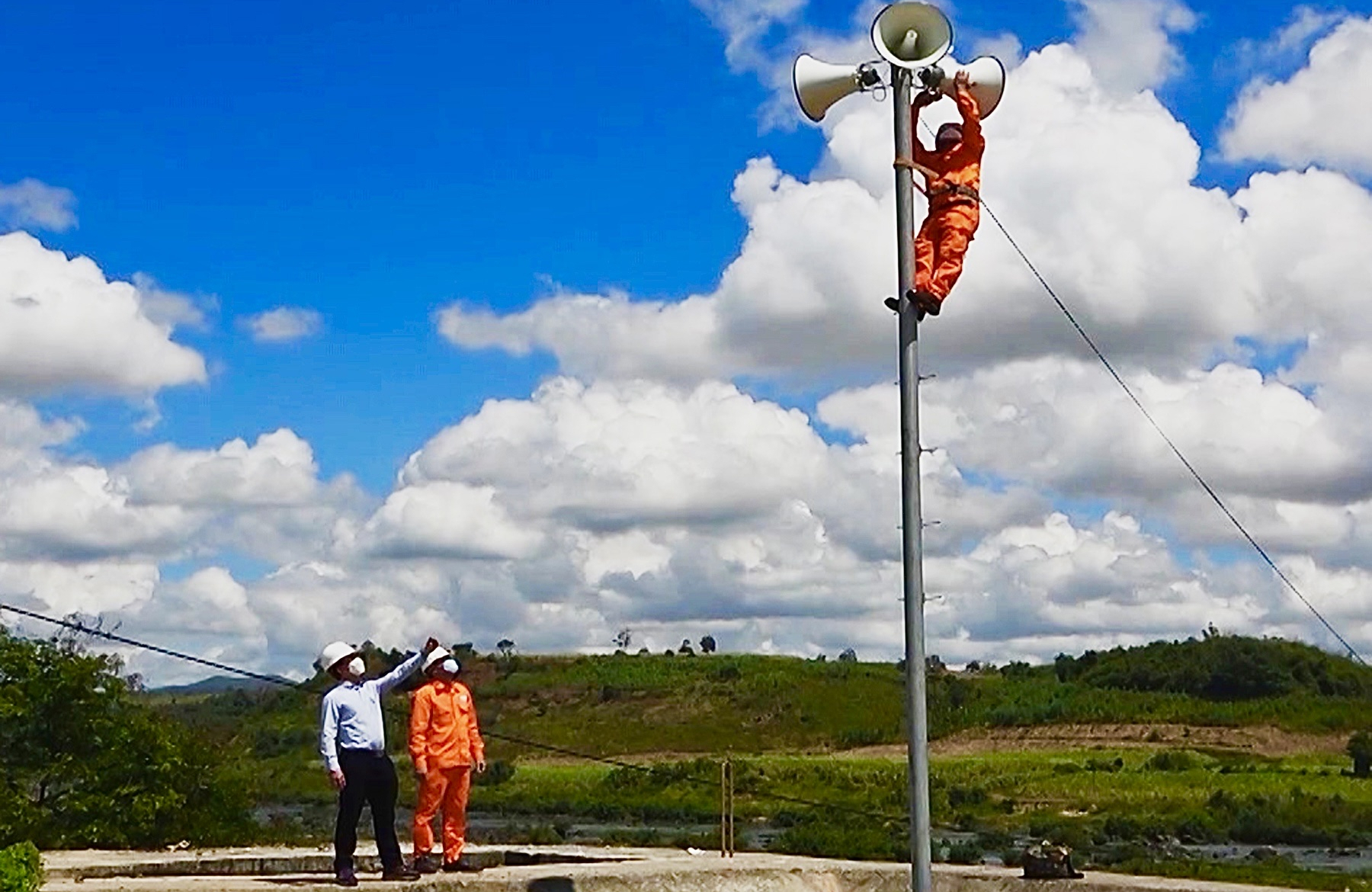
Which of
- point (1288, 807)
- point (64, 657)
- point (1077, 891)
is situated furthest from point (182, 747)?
point (1288, 807)

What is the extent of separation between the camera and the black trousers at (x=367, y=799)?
35.2 feet

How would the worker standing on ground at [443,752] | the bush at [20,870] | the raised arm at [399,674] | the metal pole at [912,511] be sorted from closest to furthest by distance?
the metal pole at [912,511]
the bush at [20,870]
the raised arm at [399,674]
the worker standing on ground at [443,752]

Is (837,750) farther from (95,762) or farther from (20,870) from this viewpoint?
(20,870)

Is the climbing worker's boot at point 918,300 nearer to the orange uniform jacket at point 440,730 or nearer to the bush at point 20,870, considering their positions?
the orange uniform jacket at point 440,730

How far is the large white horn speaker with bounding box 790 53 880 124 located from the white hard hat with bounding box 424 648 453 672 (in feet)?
14.0

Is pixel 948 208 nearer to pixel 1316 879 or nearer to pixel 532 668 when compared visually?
pixel 1316 879

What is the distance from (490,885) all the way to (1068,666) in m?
82.5

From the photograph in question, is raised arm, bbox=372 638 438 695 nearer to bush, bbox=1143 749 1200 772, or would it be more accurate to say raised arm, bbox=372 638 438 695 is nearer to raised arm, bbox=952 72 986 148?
raised arm, bbox=952 72 986 148

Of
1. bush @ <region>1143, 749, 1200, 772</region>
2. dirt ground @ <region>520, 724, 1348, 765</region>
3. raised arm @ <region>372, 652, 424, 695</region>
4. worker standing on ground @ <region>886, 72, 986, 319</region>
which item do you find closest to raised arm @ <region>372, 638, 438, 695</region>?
raised arm @ <region>372, 652, 424, 695</region>

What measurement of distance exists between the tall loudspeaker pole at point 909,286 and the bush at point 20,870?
4339 millimetres

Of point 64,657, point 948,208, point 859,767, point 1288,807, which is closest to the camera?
point 948,208

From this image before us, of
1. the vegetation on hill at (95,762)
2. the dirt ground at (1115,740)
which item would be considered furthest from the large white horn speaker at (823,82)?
the dirt ground at (1115,740)

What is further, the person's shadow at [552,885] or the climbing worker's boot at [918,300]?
the person's shadow at [552,885]

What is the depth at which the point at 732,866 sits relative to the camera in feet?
38.7
